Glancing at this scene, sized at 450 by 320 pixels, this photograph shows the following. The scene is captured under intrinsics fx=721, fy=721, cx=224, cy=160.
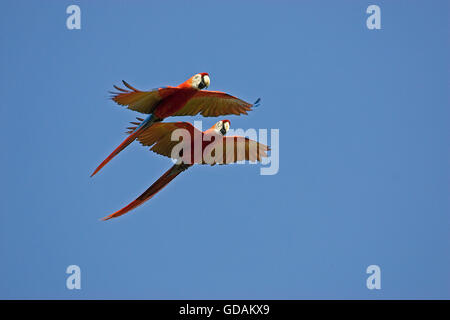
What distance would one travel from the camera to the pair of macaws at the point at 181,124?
30.3 feet

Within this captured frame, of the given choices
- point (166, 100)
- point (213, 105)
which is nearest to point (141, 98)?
point (166, 100)

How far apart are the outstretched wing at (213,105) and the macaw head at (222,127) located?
231 millimetres

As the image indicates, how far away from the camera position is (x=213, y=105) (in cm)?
1005

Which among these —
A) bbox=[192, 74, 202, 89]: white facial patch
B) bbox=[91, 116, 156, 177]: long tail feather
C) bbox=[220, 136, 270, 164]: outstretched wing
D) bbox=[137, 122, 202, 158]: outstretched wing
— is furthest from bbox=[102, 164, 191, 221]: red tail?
bbox=[192, 74, 202, 89]: white facial patch

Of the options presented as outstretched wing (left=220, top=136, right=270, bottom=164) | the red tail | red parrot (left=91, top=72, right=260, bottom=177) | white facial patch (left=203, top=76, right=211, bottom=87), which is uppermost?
white facial patch (left=203, top=76, right=211, bottom=87)

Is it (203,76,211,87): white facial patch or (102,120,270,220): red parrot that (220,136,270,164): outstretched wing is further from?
(203,76,211,87): white facial patch

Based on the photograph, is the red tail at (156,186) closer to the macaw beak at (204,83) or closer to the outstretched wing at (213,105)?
the outstretched wing at (213,105)

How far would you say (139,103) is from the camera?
30.6 feet

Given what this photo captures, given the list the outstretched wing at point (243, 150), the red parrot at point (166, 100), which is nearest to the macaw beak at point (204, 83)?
the red parrot at point (166, 100)

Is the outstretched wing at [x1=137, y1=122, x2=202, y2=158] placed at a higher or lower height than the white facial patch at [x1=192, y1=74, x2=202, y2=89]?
lower

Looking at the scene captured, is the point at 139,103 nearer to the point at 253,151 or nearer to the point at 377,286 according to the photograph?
the point at 253,151

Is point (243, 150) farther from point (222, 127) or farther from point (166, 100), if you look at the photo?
point (166, 100)

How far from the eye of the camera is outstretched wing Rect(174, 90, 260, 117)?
9.86 metres
